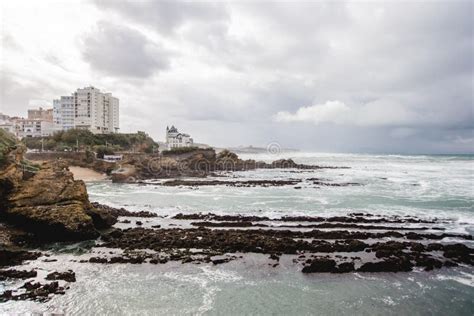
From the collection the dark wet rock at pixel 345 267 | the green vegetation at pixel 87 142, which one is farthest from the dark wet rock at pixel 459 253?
the green vegetation at pixel 87 142

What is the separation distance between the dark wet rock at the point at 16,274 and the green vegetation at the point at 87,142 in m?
50.5

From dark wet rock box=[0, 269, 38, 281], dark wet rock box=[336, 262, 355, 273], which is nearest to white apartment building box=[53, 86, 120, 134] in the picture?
dark wet rock box=[0, 269, 38, 281]

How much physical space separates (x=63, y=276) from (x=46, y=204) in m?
6.04

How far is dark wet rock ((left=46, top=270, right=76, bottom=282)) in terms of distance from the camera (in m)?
10.6

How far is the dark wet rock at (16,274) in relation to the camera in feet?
35.1

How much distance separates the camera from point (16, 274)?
10.8m

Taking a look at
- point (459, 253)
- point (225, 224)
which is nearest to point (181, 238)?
point (225, 224)

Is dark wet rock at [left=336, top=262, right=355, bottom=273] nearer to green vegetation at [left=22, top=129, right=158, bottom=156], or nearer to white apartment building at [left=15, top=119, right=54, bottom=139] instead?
green vegetation at [left=22, top=129, right=158, bottom=156]

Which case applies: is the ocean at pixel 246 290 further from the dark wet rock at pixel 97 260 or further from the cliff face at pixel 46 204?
the cliff face at pixel 46 204

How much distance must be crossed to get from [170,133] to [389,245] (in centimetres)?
10258

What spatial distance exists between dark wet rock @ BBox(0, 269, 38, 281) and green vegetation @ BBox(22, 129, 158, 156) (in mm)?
50469

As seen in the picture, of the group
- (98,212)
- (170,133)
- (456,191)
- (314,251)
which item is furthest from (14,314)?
(170,133)

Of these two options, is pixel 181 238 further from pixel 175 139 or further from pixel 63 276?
pixel 175 139

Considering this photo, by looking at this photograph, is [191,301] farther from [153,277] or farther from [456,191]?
[456,191]
